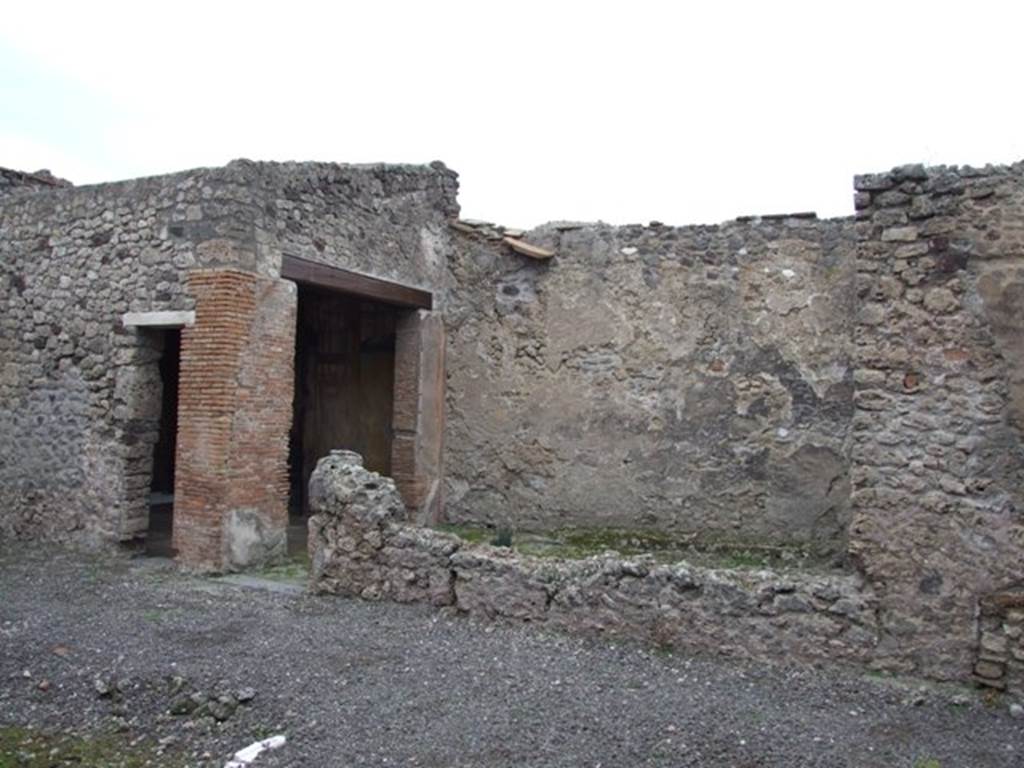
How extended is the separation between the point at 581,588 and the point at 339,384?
5909mm

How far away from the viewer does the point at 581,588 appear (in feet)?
17.5

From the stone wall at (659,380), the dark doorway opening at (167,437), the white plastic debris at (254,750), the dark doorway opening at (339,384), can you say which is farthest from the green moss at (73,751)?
the dark doorway opening at (167,437)

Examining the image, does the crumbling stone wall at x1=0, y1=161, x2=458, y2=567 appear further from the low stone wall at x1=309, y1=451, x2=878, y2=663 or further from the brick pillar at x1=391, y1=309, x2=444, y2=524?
the low stone wall at x1=309, y1=451, x2=878, y2=663

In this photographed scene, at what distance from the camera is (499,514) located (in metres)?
9.33

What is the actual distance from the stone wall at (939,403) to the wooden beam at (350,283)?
4.90 metres

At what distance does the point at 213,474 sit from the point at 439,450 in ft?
9.52

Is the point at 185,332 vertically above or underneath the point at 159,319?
underneath

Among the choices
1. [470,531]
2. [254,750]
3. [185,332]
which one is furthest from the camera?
[470,531]

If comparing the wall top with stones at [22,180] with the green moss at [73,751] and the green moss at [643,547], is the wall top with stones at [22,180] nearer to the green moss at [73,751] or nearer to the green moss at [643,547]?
the green moss at [643,547]

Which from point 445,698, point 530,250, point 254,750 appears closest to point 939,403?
point 445,698

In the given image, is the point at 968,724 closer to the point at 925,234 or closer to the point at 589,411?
the point at 925,234

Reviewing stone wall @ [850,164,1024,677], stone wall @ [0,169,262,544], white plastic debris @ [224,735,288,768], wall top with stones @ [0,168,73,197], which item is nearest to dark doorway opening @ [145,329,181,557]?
stone wall @ [0,169,262,544]

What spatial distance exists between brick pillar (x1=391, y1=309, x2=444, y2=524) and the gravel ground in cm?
336

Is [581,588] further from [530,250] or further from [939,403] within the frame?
[530,250]
